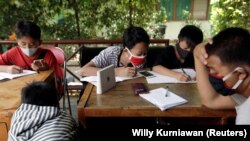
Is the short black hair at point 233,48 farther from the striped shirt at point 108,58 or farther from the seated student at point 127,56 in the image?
the striped shirt at point 108,58

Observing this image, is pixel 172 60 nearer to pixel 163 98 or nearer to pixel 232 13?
pixel 163 98

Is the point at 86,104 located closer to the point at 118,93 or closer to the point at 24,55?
the point at 118,93

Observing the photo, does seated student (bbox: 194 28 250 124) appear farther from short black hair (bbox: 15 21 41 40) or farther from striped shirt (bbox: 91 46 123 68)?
short black hair (bbox: 15 21 41 40)

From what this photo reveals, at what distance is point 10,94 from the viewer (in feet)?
5.28

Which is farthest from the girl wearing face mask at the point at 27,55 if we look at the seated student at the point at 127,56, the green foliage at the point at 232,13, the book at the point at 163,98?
the green foliage at the point at 232,13

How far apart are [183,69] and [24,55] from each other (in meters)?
1.34

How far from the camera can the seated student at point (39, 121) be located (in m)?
1.23

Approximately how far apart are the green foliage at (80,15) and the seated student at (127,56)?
2.56m

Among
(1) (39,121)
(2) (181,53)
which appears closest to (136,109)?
(1) (39,121)

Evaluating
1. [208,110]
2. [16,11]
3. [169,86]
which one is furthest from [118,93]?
[16,11]

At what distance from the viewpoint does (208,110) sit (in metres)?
1.42

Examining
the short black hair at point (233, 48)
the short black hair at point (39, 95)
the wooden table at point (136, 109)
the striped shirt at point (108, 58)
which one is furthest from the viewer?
the striped shirt at point (108, 58)

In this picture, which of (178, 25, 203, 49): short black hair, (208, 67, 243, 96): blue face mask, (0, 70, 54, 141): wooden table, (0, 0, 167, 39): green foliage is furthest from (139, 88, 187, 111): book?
(0, 0, 167, 39): green foliage

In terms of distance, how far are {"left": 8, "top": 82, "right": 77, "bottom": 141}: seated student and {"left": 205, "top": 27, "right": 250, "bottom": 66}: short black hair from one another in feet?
2.72
